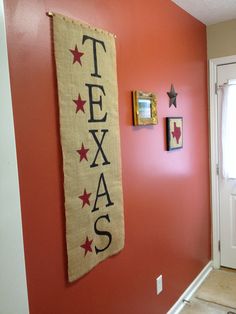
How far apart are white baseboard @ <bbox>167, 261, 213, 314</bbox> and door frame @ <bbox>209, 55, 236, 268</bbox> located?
0.16 meters

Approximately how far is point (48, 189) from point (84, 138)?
30cm

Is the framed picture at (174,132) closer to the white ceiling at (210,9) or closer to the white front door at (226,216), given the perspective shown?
the white front door at (226,216)

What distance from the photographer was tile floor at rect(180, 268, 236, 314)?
2277 mm

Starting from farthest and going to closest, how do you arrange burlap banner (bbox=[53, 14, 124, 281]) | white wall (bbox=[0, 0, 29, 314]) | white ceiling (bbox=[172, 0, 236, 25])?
1. white ceiling (bbox=[172, 0, 236, 25])
2. burlap banner (bbox=[53, 14, 124, 281])
3. white wall (bbox=[0, 0, 29, 314])

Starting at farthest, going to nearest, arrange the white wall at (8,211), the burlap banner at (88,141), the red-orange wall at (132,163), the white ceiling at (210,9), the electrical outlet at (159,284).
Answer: the white ceiling at (210,9)
the electrical outlet at (159,284)
the burlap banner at (88,141)
the red-orange wall at (132,163)
the white wall at (8,211)

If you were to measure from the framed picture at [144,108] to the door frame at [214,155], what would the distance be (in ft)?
3.68

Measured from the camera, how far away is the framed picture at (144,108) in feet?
5.76

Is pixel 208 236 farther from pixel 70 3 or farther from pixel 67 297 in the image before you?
pixel 70 3

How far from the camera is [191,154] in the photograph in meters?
2.55

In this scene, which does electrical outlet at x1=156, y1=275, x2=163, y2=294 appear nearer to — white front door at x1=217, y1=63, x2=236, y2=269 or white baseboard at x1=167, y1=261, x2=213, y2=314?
white baseboard at x1=167, y1=261, x2=213, y2=314

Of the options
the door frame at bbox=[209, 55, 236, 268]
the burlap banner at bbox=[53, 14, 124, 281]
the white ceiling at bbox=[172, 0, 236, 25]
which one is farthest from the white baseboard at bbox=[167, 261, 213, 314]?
the white ceiling at bbox=[172, 0, 236, 25]

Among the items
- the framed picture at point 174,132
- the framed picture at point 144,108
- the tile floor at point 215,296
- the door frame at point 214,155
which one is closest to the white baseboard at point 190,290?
the tile floor at point 215,296

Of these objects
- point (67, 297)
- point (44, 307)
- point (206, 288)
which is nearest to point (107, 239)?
point (67, 297)

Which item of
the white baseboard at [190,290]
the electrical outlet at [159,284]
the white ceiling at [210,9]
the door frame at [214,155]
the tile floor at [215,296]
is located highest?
the white ceiling at [210,9]
